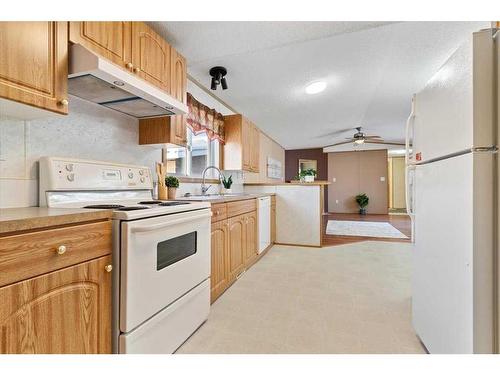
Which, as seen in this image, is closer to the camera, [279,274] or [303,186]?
[279,274]

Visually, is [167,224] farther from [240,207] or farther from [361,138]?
[361,138]

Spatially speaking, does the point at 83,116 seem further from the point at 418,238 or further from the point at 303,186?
the point at 303,186

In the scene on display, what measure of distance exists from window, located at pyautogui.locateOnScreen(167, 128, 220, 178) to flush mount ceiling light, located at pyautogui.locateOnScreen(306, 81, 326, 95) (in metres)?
1.54

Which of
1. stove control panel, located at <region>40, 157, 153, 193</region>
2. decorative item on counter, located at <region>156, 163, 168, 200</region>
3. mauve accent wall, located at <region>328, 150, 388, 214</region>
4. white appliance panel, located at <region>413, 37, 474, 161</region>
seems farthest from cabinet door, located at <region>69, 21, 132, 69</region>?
mauve accent wall, located at <region>328, 150, 388, 214</region>

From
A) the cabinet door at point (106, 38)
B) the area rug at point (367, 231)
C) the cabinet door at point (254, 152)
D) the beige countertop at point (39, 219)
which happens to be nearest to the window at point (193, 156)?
the cabinet door at point (254, 152)

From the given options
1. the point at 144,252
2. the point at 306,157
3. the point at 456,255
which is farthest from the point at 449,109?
the point at 306,157

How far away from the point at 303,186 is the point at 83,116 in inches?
117

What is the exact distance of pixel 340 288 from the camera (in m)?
2.25

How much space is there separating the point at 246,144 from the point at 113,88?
2.33 meters

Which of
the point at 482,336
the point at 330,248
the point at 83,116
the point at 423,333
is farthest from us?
the point at 330,248

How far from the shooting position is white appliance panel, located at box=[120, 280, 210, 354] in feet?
3.61

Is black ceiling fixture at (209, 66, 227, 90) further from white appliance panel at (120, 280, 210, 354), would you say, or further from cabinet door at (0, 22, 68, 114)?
white appliance panel at (120, 280, 210, 354)
